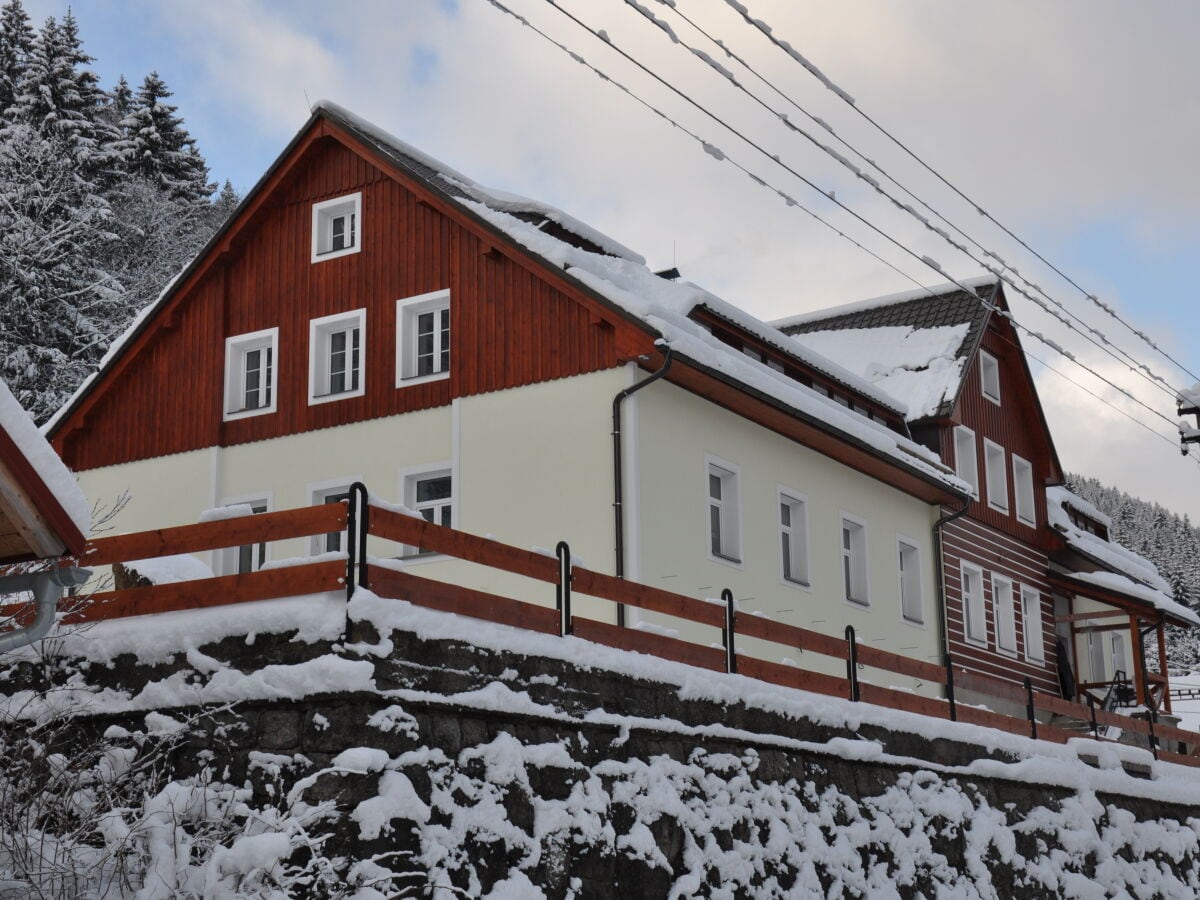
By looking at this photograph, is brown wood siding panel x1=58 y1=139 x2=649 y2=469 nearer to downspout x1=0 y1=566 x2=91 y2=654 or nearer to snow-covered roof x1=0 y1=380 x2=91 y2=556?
downspout x1=0 y1=566 x2=91 y2=654

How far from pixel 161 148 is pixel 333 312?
27.3m

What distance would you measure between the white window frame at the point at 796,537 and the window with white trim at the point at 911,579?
13.0 ft

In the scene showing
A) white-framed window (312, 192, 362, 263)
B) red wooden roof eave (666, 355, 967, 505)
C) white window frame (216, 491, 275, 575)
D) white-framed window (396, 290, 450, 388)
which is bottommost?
white window frame (216, 491, 275, 575)

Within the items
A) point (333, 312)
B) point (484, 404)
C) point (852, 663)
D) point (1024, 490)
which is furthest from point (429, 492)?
point (1024, 490)

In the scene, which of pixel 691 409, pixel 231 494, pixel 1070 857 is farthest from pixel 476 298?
pixel 1070 857

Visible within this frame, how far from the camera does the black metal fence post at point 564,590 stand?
1082 centimetres

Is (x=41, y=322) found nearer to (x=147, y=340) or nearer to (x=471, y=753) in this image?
(x=147, y=340)

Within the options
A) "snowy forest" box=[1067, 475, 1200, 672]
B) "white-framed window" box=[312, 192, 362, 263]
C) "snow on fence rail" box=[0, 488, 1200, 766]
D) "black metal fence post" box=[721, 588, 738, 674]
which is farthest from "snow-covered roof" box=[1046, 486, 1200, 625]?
"snowy forest" box=[1067, 475, 1200, 672]

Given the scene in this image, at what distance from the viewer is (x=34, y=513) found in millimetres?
7703

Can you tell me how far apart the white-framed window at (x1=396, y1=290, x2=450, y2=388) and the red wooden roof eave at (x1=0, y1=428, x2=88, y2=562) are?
41.0 ft

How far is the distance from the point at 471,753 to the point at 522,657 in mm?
919

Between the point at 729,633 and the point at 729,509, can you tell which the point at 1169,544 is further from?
the point at 729,633

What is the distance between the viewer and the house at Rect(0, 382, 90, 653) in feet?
24.5

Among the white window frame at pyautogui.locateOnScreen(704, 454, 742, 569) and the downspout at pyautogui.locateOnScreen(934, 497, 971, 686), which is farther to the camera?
the downspout at pyautogui.locateOnScreen(934, 497, 971, 686)
